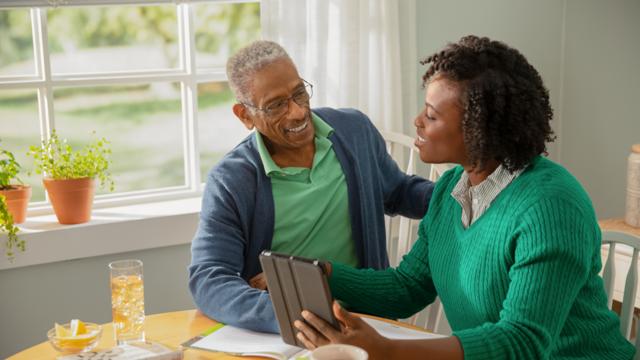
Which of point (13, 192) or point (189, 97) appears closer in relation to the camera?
point (13, 192)

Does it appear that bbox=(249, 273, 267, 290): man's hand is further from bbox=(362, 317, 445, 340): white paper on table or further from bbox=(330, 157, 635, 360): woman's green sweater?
bbox=(362, 317, 445, 340): white paper on table

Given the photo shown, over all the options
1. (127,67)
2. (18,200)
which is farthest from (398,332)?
(127,67)

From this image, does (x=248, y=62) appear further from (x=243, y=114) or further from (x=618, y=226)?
(x=618, y=226)

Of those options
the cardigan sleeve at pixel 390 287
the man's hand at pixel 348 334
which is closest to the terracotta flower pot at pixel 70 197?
the cardigan sleeve at pixel 390 287

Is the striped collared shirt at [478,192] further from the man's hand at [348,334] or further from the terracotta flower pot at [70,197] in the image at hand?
the terracotta flower pot at [70,197]

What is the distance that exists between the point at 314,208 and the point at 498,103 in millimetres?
699

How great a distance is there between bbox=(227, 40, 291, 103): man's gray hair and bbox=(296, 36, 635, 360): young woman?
20.5 inches

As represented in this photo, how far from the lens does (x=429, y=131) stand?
5.39ft

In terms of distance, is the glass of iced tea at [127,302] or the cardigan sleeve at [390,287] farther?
the cardigan sleeve at [390,287]

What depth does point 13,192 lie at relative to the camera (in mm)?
2477

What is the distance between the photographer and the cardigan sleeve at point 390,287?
1824mm

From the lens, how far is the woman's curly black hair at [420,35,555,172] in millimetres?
1541

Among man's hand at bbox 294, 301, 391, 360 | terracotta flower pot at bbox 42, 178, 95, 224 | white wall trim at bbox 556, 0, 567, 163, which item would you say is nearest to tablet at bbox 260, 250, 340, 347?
man's hand at bbox 294, 301, 391, 360

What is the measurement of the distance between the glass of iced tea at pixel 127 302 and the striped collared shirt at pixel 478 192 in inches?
26.1
